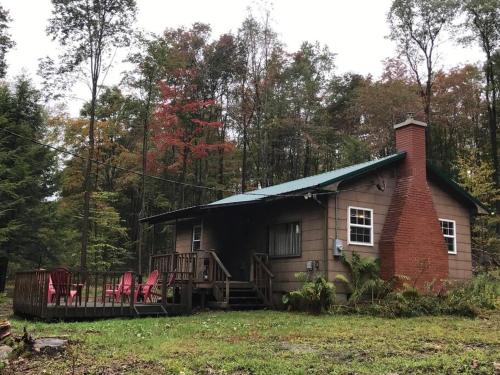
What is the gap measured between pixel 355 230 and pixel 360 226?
192mm

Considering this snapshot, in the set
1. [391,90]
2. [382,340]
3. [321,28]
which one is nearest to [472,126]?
[391,90]

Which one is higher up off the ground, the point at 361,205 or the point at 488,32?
the point at 488,32

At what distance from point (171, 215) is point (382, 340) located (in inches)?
411

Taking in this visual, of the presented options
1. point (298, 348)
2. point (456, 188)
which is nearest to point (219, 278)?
point (298, 348)

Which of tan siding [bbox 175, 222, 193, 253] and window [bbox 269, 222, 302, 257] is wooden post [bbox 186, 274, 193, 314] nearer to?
window [bbox 269, 222, 302, 257]

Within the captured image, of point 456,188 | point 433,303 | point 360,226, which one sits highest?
point 456,188

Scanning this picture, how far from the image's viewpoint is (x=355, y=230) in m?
14.1

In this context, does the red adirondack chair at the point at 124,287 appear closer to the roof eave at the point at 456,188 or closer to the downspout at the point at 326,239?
the downspout at the point at 326,239

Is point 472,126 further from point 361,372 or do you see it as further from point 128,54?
point 361,372

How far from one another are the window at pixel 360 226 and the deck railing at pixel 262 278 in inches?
103

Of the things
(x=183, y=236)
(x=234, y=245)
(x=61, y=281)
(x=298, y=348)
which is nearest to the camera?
(x=298, y=348)

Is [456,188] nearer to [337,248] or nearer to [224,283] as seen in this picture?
[337,248]

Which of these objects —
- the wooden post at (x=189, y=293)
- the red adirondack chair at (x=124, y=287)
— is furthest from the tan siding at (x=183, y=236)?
the wooden post at (x=189, y=293)

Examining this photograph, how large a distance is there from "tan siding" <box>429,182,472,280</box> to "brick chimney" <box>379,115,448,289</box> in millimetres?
1079
